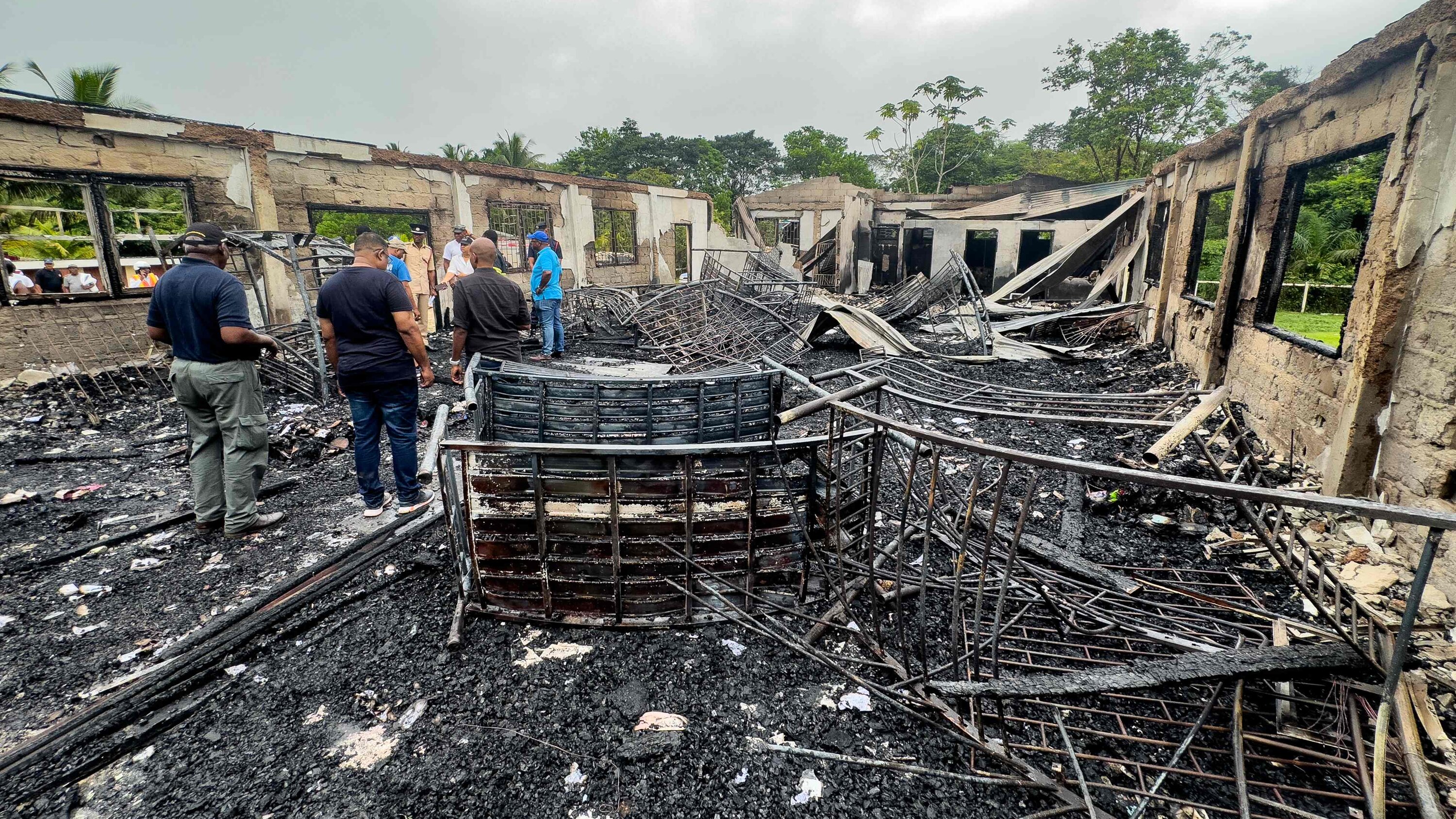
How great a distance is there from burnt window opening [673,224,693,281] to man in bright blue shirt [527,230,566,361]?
7.96 meters

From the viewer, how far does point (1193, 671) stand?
164 centimetres

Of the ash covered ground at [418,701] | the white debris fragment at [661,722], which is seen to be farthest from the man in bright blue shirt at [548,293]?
the white debris fragment at [661,722]

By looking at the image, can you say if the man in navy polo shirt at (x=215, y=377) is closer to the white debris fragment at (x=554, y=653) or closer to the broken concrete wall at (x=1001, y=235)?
the white debris fragment at (x=554, y=653)

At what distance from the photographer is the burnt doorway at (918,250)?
18562 mm

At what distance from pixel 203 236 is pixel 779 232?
18299 mm

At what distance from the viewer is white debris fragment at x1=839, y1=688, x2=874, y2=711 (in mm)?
2189

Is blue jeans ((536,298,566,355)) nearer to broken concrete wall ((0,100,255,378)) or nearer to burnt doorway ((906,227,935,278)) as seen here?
broken concrete wall ((0,100,255,378))

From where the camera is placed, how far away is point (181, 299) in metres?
3.19

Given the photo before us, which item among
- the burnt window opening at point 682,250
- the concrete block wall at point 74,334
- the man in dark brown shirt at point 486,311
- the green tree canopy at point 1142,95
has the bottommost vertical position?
the concrete block wall at point 74,334

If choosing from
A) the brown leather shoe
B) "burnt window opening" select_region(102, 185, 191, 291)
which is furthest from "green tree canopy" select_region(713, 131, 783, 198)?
the brown leather shoe

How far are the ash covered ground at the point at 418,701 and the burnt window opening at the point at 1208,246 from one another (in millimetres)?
4942

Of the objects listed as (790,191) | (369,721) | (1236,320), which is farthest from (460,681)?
(790,191)

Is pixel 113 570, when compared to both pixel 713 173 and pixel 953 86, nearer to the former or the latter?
pixel 953 86

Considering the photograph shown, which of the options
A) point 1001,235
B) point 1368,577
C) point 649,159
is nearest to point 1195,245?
point 1368,577
